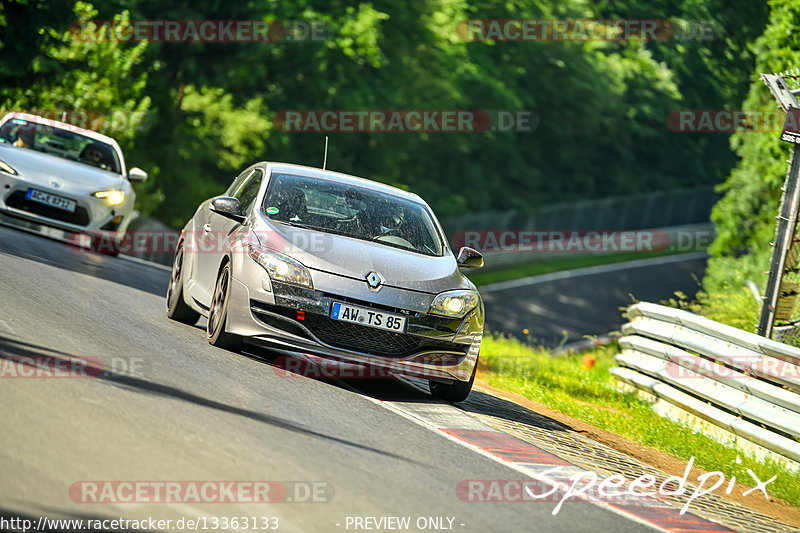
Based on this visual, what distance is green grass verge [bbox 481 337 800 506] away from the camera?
945 cm

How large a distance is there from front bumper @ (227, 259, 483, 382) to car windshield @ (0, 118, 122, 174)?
950cm

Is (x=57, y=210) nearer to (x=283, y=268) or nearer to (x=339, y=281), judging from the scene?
(x=283, y=268)

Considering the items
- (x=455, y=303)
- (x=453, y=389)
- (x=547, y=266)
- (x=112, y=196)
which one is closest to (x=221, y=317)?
(x=455, y=303)

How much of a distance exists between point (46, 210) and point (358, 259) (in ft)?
28.4

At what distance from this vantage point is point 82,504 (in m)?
5.18

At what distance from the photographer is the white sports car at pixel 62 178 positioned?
16359mm

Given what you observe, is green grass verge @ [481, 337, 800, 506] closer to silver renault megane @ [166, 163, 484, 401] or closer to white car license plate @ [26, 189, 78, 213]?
silver renault megane @ [166, 163, 484, 401]

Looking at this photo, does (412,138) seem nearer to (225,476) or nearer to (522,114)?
(522,114)

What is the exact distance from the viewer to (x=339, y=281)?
903 centimetres

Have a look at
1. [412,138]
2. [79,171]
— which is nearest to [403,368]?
[79,171]

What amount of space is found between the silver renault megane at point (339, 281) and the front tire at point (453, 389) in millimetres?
12

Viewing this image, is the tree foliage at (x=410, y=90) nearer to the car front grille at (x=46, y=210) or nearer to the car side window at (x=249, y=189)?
the car front grille at (x=46, y=210)

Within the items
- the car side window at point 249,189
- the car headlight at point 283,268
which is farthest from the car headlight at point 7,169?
the car headlight at point 283,268

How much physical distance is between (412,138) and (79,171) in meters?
40.3
